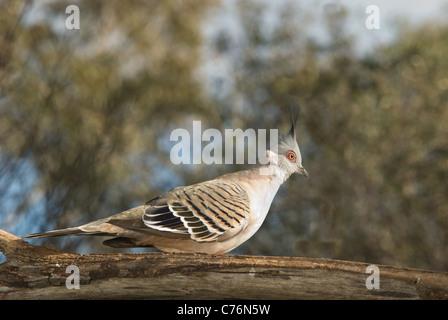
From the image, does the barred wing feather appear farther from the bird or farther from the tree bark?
the tree bark

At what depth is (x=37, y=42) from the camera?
8.76 m

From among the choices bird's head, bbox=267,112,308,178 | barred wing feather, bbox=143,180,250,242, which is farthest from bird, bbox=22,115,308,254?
bird's head, bbox=267,112,308,178

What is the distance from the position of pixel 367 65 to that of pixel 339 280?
273 inches

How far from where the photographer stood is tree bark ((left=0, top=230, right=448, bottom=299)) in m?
3.56

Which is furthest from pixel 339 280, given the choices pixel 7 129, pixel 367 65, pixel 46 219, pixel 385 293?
pixel 367 65

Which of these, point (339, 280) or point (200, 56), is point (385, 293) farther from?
point (200, 56)


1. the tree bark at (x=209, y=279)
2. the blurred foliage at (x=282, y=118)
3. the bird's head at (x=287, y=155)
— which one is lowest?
the tree bark at (x=209, y=279)

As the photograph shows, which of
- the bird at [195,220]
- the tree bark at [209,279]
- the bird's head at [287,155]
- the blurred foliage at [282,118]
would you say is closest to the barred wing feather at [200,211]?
the bird at [195,220]

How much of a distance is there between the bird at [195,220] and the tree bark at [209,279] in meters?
0.26

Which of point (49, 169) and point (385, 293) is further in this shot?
point (49, 169)

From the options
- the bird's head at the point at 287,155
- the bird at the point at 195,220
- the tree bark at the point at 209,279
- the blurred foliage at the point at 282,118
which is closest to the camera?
the tree bark at the point at 209,279

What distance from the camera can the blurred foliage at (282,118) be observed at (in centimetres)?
820

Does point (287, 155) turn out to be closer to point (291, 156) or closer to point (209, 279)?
point (291, 156)

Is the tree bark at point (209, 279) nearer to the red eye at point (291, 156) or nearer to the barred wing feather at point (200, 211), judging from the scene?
the barred wing feather at point (200, 211)
